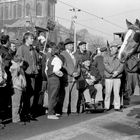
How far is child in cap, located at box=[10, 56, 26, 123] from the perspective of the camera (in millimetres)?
8144

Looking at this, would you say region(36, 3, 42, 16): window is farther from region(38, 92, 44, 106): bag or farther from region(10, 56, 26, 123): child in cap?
region(10, 56, 26, 123): child in cap

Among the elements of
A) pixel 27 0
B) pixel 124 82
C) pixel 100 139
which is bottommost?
pixel 100 139

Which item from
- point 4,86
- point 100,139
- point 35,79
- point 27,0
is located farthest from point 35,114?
point 27,0

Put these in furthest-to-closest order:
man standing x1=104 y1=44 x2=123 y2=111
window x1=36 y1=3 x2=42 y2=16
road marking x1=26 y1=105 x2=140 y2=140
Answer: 1. window x1=36 y1=3 x2=42 y2=16
2. man standing x1=104 y1=44 x2=123 y2=111
3. road marking x1=26 y1=105 x2=140 y2=140

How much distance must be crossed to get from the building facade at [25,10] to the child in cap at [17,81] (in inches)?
3410

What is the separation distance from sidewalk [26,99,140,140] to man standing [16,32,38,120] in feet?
5.08

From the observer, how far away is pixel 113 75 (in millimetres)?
10648

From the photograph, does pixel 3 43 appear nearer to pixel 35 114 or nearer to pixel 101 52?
pixel 35 114

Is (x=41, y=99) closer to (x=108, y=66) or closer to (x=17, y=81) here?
(x=17, y=81)

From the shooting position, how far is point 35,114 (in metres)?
9.78

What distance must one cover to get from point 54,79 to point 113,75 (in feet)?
7.84

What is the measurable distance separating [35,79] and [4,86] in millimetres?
1567

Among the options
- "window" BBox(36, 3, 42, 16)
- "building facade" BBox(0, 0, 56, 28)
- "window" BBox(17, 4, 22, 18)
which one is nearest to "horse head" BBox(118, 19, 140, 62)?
"building facade" BBox(0, 0, 56, 28)

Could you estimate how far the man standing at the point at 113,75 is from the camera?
421 inches
